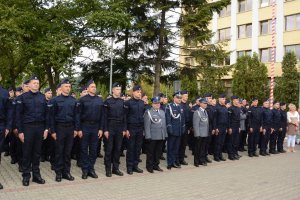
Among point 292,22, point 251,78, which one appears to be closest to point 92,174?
point 251,78

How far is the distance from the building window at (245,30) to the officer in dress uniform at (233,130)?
3218 centimetres

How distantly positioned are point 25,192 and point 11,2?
13.9 meters

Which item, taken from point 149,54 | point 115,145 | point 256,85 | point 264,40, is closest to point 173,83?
point 149,54

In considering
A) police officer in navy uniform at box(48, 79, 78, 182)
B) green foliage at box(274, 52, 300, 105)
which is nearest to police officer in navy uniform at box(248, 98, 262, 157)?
police officer in navy uniform at box(48, 79, 78, 182)

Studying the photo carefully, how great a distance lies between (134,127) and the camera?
966 centimetres

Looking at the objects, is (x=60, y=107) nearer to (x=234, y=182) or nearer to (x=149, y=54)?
(x=234, y=182)

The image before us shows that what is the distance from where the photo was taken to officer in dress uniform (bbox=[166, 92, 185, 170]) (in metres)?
10.3

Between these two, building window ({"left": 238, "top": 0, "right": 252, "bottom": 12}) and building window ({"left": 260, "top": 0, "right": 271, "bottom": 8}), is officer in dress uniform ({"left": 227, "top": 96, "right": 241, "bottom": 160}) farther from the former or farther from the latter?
building window ({"left": 238, "top": 0, "right": 252, "bottom": 12})

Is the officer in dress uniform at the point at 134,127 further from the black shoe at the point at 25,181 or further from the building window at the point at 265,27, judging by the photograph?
the building window at the point at 265,27

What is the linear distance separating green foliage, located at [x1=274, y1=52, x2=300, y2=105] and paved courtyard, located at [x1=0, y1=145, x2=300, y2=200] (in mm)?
24865

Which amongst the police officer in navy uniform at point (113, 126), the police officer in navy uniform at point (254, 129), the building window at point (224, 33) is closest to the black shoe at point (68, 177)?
the police officer in navy uniform at point (113, 126)

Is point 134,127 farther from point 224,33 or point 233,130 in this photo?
point 224,33

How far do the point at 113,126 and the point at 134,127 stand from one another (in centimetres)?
70

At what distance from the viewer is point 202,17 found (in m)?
19.5
